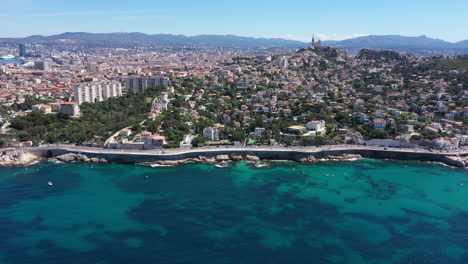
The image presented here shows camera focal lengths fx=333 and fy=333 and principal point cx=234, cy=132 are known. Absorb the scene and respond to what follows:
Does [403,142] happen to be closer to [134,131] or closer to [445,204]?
[445,204]

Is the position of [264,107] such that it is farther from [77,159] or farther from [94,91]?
[94,91]

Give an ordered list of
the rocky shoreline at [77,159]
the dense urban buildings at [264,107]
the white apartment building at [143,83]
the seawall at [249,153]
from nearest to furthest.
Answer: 1. the rocky shoreline at [77,159]
2. the seawall at [249,153]
3. the dense urban buildings at [264,107]
4. the white apartment building at [143,83]

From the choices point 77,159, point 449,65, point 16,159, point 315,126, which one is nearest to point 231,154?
point 315,126

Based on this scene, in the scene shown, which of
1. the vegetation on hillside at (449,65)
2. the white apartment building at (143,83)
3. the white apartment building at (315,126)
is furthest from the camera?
the vegetation on hillside at (449,65)

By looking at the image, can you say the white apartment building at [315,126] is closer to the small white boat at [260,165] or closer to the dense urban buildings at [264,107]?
the dense urban buildings at [264,107]

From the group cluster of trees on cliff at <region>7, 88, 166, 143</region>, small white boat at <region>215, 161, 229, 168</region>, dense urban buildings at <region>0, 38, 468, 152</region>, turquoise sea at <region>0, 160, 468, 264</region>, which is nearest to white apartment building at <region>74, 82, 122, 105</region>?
dense urban buildings at <region>0, 38, 468, 152</region>

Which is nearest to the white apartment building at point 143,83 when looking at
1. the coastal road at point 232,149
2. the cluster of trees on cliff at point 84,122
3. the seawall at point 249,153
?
the cluster of trees on cliff at point 84,122

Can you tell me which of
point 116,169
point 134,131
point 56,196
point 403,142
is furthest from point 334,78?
point 56,196

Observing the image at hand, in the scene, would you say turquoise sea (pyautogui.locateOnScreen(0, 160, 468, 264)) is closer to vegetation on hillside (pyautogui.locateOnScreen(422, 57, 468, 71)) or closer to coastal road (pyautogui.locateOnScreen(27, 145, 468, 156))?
coastal road (pyautogui.locateOnScreen(27, 145, 468, 156))
